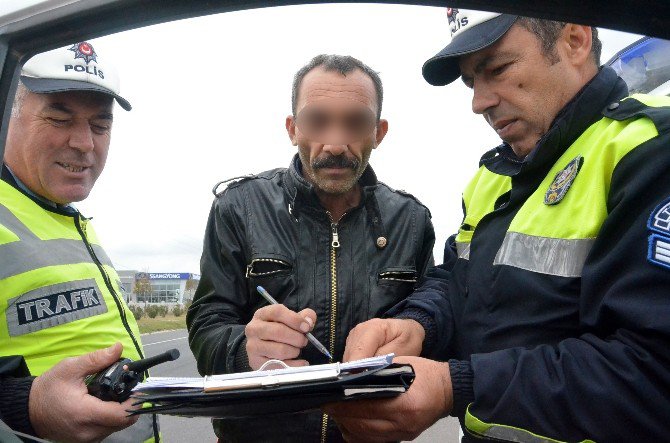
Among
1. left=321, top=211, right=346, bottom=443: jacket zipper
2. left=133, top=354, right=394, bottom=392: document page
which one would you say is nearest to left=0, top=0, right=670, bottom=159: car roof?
left=133, top=354, right=394, bottom=392: document page

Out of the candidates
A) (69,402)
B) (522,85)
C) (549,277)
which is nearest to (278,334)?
(69,402)

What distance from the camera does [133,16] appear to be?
67 centimetres

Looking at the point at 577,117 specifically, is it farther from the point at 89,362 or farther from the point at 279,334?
the point at 89,362

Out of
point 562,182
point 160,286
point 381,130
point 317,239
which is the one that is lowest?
point 160,286

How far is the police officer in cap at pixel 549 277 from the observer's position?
112 centimetres

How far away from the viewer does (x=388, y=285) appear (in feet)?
7.13

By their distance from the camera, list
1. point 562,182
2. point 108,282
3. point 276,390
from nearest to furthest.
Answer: point 276,390 → point 562,182 → point 108,282

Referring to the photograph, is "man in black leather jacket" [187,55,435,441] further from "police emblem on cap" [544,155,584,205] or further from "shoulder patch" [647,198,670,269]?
"shoulder patch" [647,198,670,269]

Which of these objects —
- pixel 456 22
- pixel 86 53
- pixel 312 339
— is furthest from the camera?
pixel 86 53

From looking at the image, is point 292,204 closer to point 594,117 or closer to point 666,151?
point 594,117

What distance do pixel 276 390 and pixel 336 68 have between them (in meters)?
1.71

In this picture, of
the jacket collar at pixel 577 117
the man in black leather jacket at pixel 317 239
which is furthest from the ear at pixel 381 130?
the jacket collar at pixel 577 117

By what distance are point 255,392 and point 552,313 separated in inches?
33.6

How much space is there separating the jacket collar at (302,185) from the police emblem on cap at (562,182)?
92 centimetres
